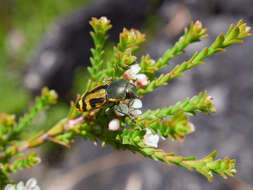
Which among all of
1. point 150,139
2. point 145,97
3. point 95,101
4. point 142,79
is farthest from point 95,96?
point 145,97

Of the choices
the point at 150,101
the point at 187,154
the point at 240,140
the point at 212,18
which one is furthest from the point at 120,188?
the point at 212,18

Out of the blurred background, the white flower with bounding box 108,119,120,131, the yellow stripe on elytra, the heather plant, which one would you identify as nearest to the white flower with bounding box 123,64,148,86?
the heather plant

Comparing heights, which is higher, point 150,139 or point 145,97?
point 150,139

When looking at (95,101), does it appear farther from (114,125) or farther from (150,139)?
(150,139)

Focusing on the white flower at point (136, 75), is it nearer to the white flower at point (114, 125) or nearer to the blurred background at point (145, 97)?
the white flower at point (114, 125)

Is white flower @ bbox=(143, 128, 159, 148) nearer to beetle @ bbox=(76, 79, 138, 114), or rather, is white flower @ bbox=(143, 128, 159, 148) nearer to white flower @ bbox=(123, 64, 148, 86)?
beetle @ bbox=(76, 79, 138, 114)

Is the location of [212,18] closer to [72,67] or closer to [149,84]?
[72,67]
